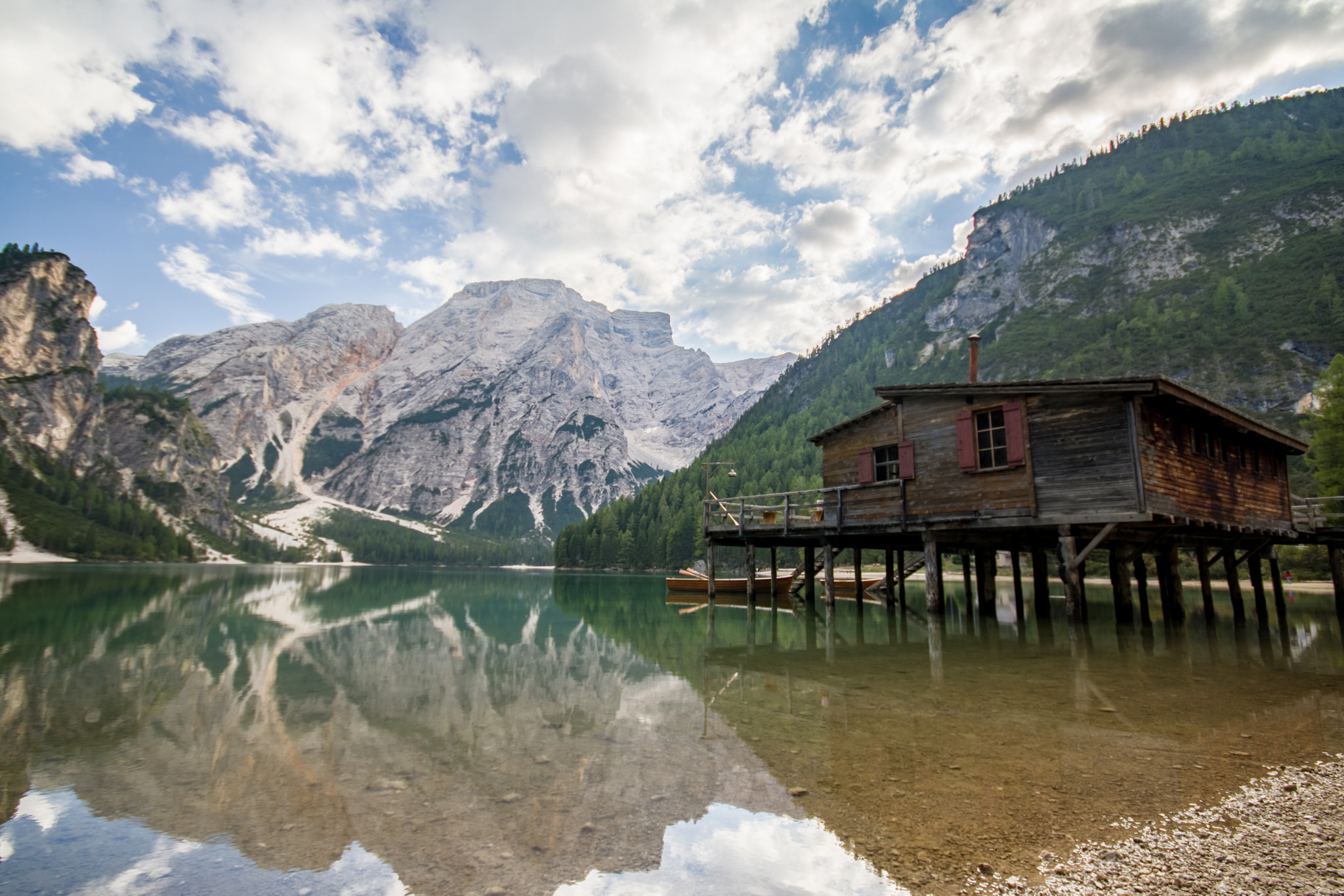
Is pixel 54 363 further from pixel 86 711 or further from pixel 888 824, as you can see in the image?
pixel 888 824

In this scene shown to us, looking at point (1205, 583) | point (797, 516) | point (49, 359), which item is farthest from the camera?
point (49, 359)

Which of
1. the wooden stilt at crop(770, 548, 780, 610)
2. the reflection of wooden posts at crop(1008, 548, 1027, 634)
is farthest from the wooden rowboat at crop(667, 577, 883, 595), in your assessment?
the reflection of wooden posts at crop(1008, 548, 1027, 634)

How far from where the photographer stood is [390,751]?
884cm

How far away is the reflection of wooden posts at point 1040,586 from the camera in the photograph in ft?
82.2

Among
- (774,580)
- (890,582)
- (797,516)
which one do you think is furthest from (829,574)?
(774,580)

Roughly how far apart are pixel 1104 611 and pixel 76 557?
15756cm

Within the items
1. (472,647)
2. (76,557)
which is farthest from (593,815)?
(76,557)

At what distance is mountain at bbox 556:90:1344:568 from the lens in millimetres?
99438

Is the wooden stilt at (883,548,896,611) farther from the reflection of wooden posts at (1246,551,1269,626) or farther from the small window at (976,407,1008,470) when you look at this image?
the reflection of wooden posts at (1246,551,1269,626)

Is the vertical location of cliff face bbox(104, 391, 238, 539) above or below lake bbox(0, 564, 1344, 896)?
above

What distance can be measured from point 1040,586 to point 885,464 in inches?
309

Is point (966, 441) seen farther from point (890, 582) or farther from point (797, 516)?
point (890, 582)

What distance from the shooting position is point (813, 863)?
534cm

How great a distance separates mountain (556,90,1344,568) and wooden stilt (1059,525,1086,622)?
81868 mm
